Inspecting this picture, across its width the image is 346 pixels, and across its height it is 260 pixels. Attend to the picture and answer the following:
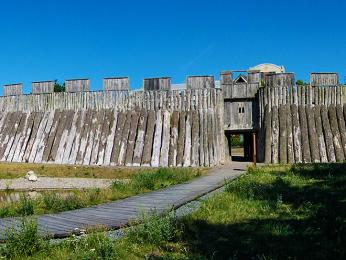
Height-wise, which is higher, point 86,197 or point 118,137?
point 118,137

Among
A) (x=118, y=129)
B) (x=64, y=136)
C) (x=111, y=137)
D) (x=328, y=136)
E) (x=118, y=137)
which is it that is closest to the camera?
(x=328, y=136)

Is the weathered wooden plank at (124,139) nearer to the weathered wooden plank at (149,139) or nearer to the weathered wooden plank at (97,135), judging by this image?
the weathered wooden plank at (149,139)

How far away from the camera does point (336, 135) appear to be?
23453 mm

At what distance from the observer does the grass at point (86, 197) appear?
10.2 meters

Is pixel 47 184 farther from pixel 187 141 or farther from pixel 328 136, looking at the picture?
pixel 328 136

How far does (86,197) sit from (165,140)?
12.9m

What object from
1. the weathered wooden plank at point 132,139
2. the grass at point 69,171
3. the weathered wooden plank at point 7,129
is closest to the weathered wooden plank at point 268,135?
the grass at point 69,171

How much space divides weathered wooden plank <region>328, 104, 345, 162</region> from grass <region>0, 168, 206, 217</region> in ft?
29.7

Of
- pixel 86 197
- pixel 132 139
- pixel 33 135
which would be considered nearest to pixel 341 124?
pixel 132 139

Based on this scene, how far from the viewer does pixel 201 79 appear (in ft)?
87.9

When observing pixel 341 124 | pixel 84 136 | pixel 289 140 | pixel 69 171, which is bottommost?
pixel 69 171

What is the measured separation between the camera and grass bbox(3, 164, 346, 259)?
20.4 feet

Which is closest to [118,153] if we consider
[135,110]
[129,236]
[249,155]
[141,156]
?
[141,156]

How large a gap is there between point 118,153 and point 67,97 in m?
6.09
